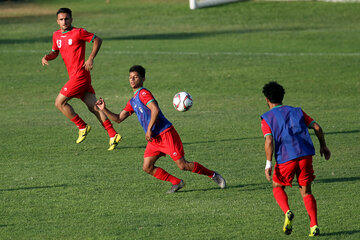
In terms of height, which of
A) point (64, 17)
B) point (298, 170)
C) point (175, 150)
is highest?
point (64, 17)

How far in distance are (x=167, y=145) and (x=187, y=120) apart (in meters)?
6.29

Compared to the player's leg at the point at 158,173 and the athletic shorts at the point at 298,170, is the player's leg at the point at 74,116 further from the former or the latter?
the athletic shorts at the point at 298,170

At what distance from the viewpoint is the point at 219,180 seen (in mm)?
9555

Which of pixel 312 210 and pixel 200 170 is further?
pixel 200 170

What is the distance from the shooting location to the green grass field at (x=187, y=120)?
830 centimetres

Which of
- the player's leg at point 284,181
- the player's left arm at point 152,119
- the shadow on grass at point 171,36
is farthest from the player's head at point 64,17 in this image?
the shadow on grass at point 171,36

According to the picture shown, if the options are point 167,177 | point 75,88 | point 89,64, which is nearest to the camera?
point 167,177

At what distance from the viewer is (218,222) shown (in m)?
8.13

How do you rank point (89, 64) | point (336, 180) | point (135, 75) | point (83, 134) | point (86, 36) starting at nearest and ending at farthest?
point (135, 75) → point (336, 180) → point (89, 64) → point (86, 36) → point (83, 134)

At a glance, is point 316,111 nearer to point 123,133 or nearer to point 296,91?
point 296,91

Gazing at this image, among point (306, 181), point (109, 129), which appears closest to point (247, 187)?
point (306, 181)

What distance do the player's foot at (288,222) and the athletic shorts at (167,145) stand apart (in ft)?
7.54

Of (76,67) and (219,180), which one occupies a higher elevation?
(76,67)

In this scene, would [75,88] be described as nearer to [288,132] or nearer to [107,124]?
[107,124]
